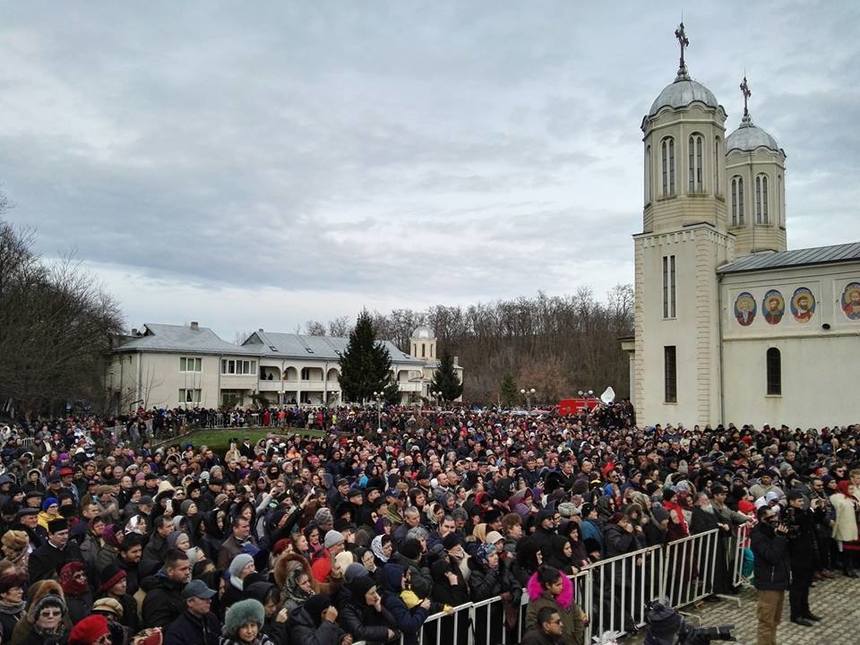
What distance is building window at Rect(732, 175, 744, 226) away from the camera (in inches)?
1373

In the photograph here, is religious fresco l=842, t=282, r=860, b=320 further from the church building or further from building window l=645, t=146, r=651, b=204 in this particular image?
building window l=645, t=146, r=651, b=204

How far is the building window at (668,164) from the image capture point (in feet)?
96.5

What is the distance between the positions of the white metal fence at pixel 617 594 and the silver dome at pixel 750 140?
31.3 meters

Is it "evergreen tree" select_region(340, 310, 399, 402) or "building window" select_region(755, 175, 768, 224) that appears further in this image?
"evergreen tree" select_region(340, 310, 399, 402)

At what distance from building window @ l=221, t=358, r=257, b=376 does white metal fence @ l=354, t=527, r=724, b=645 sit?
50.2 m

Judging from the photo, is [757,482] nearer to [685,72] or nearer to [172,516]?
[172,516]

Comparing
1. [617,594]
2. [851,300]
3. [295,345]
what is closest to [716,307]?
[851,300]

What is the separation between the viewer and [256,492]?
34.5ft

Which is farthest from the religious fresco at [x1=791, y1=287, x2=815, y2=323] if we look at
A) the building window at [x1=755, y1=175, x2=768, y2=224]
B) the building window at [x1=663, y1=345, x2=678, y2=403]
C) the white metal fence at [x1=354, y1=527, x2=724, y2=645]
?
the white metal fence at [x1=354, y1=527, x2=724, y2=645]

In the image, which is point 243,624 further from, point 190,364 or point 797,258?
point 190,364

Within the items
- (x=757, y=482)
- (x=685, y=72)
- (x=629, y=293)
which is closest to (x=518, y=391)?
(x=629, y=293)

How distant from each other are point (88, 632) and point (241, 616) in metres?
0.86

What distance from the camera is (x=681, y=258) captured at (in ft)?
93.1

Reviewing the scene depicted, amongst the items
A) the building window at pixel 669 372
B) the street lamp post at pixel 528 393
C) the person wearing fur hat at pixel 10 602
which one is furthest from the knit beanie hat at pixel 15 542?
the street lamp post at pixel 528 393
